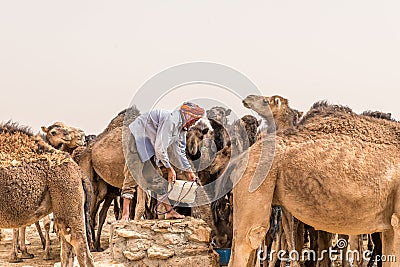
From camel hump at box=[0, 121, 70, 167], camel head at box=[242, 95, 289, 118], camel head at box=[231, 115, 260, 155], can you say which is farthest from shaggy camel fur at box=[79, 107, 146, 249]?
camel hump at box=[0, 121, 70, 167]

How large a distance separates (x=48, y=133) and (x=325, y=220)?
282 inches

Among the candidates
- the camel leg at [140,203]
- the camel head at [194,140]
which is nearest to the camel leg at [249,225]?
the camel leg at [140,203]

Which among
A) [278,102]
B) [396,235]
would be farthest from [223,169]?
[396,235]

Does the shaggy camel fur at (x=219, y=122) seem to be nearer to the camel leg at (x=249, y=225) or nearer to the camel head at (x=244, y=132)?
the camel head at (x=244, y=132)

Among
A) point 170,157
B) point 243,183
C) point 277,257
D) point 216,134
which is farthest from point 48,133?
point 243,183

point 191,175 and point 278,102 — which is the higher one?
point 278,102

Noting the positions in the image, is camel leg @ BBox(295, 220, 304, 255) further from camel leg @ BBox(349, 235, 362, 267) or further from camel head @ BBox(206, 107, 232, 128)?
camel head @ BBox(206, 107, 232, 128)

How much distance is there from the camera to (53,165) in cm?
704

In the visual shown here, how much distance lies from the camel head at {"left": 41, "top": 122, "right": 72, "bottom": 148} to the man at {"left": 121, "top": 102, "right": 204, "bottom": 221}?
364 centimetres

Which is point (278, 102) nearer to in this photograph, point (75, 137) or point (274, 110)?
point (274, 110)

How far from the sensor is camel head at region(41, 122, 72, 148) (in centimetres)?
1145

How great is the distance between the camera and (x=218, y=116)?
411 inches

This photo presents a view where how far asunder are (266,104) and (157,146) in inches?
111

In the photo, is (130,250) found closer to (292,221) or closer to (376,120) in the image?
(292,221)
